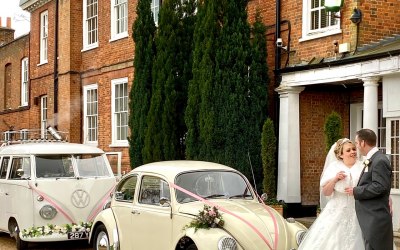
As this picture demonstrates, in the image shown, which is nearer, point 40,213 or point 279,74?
point 40,213

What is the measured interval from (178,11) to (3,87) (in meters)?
16.6

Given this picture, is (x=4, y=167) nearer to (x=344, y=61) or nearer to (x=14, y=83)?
(x=344, y=61)

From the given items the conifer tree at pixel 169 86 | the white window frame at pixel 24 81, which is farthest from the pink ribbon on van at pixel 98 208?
the white window frame at pixel 24 81

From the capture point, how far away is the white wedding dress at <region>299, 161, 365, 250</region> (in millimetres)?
7074

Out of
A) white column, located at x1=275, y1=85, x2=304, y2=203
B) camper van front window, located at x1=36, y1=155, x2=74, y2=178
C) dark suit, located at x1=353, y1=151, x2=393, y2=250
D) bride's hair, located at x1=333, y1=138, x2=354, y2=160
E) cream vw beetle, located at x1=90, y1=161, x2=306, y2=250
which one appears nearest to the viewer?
dark suit, located at x1=353, y1=151, x2=393, y2=250

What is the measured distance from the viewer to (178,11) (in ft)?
50.3

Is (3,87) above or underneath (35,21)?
underneath

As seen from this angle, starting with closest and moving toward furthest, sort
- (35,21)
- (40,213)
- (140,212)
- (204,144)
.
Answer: (140,212)
(40,213)
(204,144)
(35,21)

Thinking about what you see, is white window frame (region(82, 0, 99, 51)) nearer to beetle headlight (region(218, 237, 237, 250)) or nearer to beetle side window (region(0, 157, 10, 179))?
beetle side window (region(0, 157, 10, 179))

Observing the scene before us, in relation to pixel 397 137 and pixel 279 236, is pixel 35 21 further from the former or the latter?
pixel 279 236

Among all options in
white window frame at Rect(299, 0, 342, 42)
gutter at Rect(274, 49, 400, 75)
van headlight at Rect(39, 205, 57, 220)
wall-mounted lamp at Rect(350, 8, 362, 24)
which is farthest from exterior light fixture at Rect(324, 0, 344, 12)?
van headlight at Rect(39, 205, 57, 220)

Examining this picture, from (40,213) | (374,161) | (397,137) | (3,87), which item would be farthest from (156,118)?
(3,87)

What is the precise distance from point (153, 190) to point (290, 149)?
5.25 m

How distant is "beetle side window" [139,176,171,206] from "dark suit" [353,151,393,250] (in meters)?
2.79
